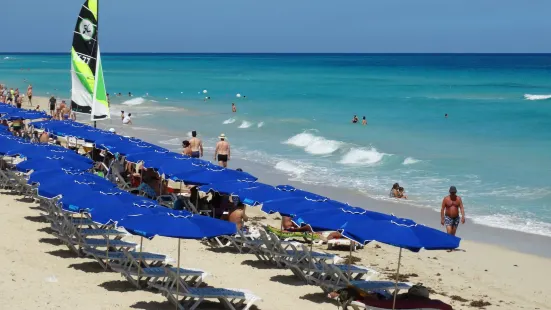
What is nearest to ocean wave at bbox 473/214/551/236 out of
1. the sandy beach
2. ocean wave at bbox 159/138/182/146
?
the sandy beach

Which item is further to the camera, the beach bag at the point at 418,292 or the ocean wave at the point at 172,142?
the ocean wave at the point at 172,142

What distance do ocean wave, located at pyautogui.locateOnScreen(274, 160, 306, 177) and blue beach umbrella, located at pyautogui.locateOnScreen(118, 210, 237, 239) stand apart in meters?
13.2

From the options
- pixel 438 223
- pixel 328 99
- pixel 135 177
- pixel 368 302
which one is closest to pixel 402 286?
pixel 368 302

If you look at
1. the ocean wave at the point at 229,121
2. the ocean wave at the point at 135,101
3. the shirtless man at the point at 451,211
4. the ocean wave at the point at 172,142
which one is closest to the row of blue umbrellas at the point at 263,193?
the shirtless man at the point at 451,211

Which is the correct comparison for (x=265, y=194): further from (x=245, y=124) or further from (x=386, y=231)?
(x=245, y=124)

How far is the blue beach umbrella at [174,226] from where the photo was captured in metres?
7.88

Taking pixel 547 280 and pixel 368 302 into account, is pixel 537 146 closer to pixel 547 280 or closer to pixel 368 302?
pixel 547 280

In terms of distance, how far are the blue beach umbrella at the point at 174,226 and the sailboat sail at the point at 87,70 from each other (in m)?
12.0

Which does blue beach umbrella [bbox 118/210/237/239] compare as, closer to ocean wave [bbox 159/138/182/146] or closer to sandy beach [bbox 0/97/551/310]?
sandy beach [bbox 0/97/551/310]

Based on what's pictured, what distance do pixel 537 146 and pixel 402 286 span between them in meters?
22.6

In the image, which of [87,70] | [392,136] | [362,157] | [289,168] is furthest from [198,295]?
[392,136]

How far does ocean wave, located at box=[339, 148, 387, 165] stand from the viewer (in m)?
24.6

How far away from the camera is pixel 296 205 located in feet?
33.0

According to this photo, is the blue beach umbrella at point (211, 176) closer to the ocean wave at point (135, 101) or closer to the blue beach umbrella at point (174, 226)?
the blue beach umbrella at point (174, 226)
